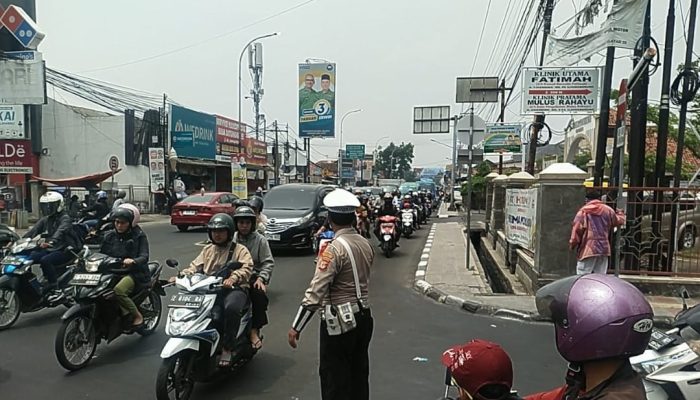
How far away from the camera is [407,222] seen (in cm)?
1814

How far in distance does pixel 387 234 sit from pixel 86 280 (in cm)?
907

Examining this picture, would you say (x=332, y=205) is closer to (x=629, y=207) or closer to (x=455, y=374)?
(x=455, y=374)

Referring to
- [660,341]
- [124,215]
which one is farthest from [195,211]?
[660,341]

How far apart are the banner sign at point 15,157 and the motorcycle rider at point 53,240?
13.5 meters

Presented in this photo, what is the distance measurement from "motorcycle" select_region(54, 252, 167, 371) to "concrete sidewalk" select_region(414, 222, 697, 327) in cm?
461

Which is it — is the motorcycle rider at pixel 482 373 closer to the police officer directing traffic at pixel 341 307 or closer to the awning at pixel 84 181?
the police officer directing traffic at pixel 341 307

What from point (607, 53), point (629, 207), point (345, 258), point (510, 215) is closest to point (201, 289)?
point (345, 258)

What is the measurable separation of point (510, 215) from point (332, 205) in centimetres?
857

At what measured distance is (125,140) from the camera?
28.6 meters

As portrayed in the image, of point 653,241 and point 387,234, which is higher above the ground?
point 653,241

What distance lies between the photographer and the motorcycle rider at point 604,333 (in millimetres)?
1648

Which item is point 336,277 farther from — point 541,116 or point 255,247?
point 541,116

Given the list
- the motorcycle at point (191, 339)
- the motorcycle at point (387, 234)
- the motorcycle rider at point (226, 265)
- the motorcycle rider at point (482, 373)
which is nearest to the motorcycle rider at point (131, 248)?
the motorcycle rider at point (226, 265)

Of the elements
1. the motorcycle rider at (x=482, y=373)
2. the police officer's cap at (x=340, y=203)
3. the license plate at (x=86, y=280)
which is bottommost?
the license plate at (x=86, y=280)
